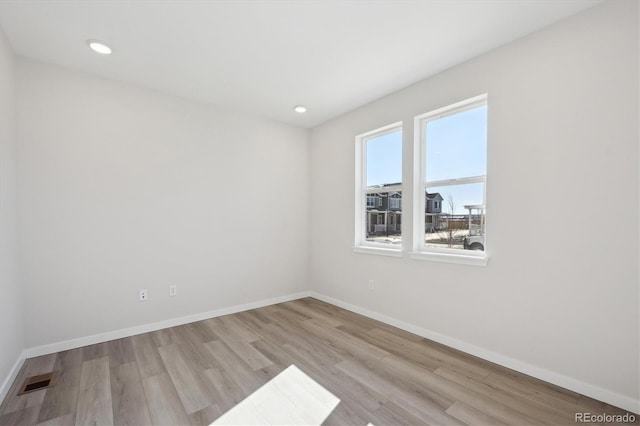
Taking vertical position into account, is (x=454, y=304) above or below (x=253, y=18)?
below

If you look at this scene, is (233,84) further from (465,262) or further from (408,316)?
(408,316)

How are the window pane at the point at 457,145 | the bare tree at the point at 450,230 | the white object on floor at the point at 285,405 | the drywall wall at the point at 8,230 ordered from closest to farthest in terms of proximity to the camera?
the white object on floor at the point at 285,405 < the drywall wall at the point at 8,230 < the window pane at the point at 457,145 < the bare tree at the point at 450,230

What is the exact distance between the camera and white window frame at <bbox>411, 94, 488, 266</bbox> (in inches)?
106

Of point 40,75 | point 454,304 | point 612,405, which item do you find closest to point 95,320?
point 40,75

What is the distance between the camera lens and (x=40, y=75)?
8.47 feet

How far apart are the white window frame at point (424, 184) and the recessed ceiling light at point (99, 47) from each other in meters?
2.88

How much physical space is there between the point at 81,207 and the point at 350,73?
2.90 meters

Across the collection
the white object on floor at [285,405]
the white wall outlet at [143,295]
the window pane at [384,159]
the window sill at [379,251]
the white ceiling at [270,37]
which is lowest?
the white object on floor at [285,405]

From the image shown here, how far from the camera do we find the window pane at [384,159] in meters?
3.44

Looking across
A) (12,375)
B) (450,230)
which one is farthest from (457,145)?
(12,375)

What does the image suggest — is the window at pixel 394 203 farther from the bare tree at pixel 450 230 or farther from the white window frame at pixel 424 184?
the bare tree at pixel 450 230

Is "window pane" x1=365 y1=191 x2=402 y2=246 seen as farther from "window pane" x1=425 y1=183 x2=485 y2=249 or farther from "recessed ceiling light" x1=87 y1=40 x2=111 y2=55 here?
"recessed ceiling light" x1=87 y1=40 x2=111 y2=55

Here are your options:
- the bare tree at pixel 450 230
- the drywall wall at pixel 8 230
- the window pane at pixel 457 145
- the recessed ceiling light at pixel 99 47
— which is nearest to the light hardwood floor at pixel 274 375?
the drywall wall at pixel 8 230

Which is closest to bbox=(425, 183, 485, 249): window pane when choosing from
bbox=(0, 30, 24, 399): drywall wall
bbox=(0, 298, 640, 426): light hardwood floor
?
bbox=(0, 298, 640, 426): light hardwood floor
